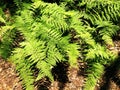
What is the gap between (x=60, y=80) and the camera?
373 cm

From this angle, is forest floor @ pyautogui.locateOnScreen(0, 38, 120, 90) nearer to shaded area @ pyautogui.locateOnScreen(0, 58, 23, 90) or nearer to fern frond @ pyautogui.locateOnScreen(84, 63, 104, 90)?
shaded area @ pyautogui.locateOnScreen(0, 58, 23, 90)

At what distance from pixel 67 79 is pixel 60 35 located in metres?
0.66

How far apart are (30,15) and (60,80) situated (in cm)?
108

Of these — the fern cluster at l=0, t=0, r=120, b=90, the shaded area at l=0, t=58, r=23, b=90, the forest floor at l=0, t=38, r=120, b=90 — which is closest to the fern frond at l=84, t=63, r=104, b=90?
the fern cluster at l=0, t=0, r=120, b=90

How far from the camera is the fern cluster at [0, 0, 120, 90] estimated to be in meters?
3.42

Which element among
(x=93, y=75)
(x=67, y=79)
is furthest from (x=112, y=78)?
(x=67, y=79)

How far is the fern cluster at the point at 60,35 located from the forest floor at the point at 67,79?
0.13 m

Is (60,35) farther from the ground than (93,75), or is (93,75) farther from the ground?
(60,35)

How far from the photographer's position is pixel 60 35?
3.57 m

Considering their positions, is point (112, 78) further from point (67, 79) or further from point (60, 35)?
point (60, 35)

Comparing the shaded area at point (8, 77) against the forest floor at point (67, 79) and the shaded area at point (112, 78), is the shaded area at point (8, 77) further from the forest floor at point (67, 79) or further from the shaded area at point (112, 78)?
the shaded area at point (112, 78)

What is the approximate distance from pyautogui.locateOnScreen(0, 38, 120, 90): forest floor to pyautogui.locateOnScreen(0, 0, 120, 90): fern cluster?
0.44 feet

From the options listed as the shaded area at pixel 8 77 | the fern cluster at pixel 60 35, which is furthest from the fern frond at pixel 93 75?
the shaded area at pixel 8 77

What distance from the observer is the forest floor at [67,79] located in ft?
11.9
